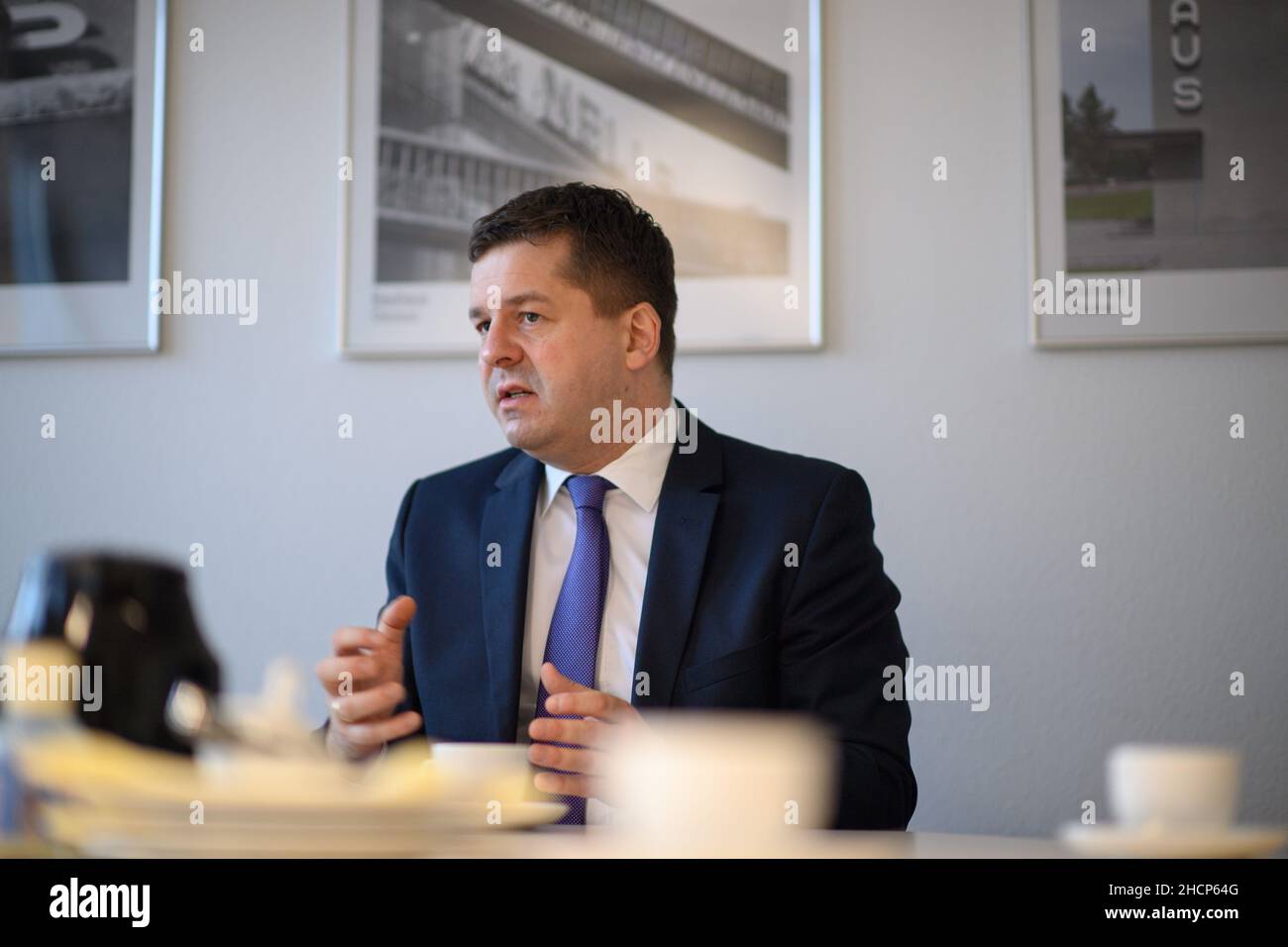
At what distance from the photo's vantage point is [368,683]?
50.2 inches

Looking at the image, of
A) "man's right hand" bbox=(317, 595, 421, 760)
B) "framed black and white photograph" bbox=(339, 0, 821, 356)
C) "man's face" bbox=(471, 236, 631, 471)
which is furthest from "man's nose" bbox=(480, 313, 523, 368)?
"man's right hand" bbox=(317, 595, 421, 760)

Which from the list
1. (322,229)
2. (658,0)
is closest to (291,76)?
(322,229)

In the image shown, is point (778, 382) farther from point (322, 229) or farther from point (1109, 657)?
point (322, 229)

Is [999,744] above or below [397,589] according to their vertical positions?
below

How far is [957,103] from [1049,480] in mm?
690

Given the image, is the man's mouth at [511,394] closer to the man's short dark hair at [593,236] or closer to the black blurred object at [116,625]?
the man's short dark hair at [593,236]

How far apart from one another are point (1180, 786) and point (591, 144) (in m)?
1.83

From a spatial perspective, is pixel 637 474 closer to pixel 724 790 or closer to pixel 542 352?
pixel 542 352

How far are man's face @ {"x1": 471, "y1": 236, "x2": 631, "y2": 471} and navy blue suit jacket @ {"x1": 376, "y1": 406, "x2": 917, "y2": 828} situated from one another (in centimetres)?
8

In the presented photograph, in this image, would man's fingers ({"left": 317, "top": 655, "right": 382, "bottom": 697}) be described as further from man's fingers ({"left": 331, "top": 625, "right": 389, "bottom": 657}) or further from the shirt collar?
the shirt collar

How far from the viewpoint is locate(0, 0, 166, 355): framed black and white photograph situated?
2467mm

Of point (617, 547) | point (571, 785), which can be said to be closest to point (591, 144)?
point (617, 547)

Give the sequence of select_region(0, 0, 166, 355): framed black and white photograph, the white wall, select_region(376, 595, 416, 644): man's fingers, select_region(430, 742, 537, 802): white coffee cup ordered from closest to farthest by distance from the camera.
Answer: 1. select_region(430, 742, 537, 802): white coffee cup
2. select_region(376, 595, 416, 644): man's fingers
3. the white wall
4. select_region(0, 0, 166, 355): framed black and white photograph
